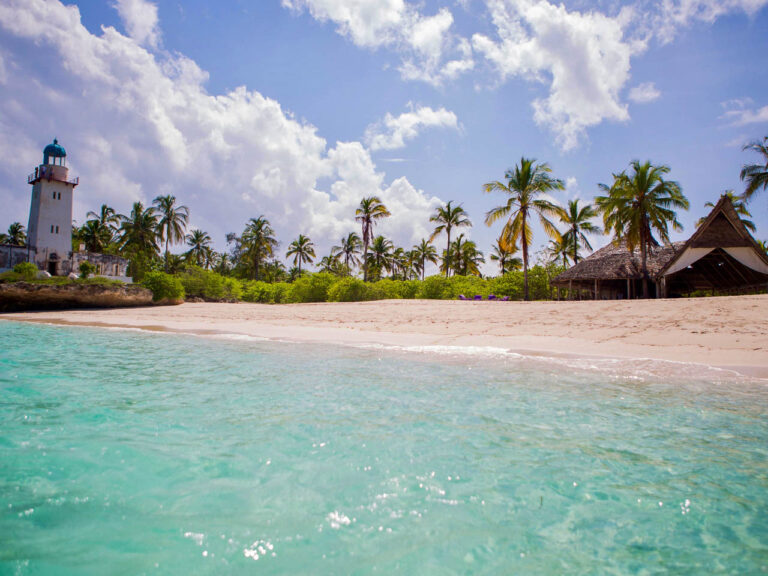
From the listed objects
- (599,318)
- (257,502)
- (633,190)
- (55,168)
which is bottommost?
(257,502)

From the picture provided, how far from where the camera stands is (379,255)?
171ft

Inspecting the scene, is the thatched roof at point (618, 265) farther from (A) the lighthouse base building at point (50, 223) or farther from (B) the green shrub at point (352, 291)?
(A) the lighthouse base building at point (50, 223)

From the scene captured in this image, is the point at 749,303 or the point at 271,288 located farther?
the point at 271,288

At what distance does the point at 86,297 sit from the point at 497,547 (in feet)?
78.0

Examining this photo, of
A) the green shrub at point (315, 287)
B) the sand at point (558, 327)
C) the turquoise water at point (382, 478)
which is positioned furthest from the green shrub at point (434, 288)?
the turquoise water at point (382, 478)

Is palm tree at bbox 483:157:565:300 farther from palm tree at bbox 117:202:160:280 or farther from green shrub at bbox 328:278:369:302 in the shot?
palm tree at bbox 117:202:160:280

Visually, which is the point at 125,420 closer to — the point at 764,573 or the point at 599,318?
the point at 764,573

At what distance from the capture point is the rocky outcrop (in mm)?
19375

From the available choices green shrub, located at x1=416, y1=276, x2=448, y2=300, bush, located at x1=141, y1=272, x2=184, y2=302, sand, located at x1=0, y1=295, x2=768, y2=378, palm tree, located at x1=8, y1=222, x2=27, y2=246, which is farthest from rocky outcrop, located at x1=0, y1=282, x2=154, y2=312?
palm tree, located at x1=8, y1=222, x2=27, y2=246

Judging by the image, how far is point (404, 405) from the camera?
4246mm

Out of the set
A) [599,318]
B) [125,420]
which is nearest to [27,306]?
[125,420]

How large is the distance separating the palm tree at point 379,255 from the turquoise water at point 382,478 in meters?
46.5

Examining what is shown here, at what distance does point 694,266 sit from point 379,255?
34.8 m

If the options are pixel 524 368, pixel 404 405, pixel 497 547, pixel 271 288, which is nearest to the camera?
pixel 497 547
